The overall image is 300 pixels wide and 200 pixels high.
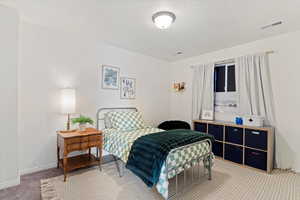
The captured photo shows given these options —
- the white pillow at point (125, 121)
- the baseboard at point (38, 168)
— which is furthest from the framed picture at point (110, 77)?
the baseboard at point (38, 168)

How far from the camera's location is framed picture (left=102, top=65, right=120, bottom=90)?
3.47 metres

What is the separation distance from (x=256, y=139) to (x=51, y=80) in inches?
159

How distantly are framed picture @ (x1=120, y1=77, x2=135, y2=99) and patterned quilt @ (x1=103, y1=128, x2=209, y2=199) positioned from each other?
3.70 feet

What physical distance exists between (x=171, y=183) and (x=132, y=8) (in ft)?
8.95

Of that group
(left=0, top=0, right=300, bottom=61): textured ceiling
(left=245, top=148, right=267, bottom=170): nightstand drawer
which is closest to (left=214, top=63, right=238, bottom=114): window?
(left=0, top=0, right=300, bottom=61): textured ceiling

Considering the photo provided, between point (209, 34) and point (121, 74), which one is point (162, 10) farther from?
point (121, 74)

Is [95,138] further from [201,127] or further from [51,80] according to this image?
[201,127]

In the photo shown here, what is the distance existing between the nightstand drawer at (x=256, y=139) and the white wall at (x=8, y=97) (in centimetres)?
403

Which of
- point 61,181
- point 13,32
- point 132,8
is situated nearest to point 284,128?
point 132,8

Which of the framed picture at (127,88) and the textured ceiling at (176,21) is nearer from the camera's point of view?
the textured ceiling at (176,21)

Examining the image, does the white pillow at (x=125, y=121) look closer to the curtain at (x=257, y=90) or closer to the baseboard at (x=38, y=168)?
the baseboard at (x=38, y=168)

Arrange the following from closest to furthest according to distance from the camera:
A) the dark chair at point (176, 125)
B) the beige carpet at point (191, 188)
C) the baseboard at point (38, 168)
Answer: the beige carpet at point (191, 188)
the baseboard at point (38, 168)
the dark chair at point (176, 125)

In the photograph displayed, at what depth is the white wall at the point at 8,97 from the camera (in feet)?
7.11

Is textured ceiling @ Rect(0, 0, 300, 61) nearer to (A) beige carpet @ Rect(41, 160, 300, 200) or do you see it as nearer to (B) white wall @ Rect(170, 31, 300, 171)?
(B) white wall @ Rect(170, 31, 300, 171)
